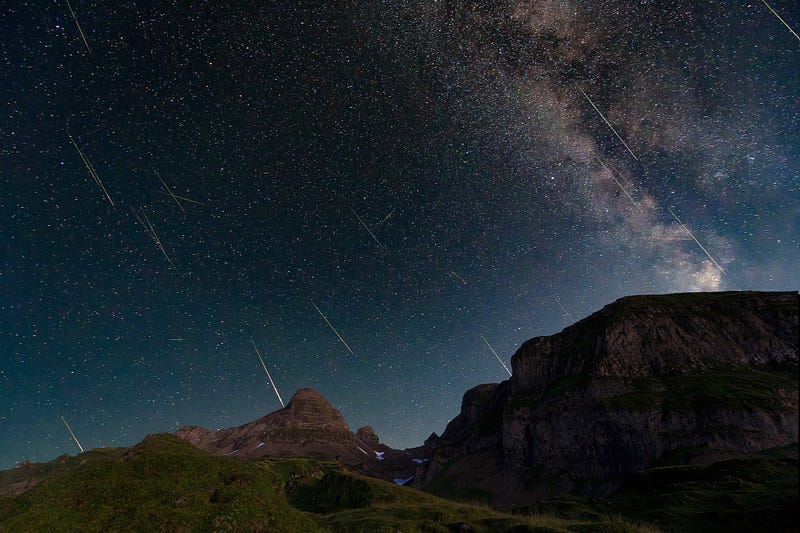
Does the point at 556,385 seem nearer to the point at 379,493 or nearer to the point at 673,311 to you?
the point at 673,311

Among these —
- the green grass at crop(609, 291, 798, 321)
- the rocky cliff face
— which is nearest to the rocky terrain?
the rocky cliff face

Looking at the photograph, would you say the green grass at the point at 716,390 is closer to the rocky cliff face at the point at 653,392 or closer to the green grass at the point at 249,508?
the rocky cliff face at the point at 653,392

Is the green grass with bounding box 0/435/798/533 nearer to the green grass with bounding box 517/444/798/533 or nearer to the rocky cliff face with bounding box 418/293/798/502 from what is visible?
the green grass with bounding box 517/444/798/533

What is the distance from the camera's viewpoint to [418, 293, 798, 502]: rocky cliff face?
63344mm

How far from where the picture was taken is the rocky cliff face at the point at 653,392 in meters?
63.3

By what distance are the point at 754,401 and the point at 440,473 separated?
110773 millimetres

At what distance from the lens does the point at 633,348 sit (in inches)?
3634

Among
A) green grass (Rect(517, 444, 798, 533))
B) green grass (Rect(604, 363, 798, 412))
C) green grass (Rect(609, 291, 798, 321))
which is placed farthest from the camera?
green grass (Rect(609, 291, 798, 321))

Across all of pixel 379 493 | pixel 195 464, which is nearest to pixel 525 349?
pixel 379 493

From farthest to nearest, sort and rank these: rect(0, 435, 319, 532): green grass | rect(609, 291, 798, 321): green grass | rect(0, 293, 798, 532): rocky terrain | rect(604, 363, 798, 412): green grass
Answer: rect(609, 291, 798, 321): green grass → rect(604, 363, 798, 412): green grass → rect(0, 293, 798, 532): rocky terrain → rect(0, 435, 319, 532): green grass

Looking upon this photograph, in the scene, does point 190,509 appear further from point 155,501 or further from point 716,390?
point 716,390

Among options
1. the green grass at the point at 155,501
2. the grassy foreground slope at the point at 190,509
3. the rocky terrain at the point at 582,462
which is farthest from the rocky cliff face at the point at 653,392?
the green grass at the point at 155,501

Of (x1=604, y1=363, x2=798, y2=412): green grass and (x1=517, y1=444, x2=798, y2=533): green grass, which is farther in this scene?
(x1=604, y1=363, x2=798, y2=412): green grass

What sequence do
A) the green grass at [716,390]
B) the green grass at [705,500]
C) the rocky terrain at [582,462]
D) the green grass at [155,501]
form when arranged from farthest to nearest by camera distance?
the green grass at [716,390]
the green grass at [705,500]
the rocky terrain at [582,462]
the green grass at [155,501]
